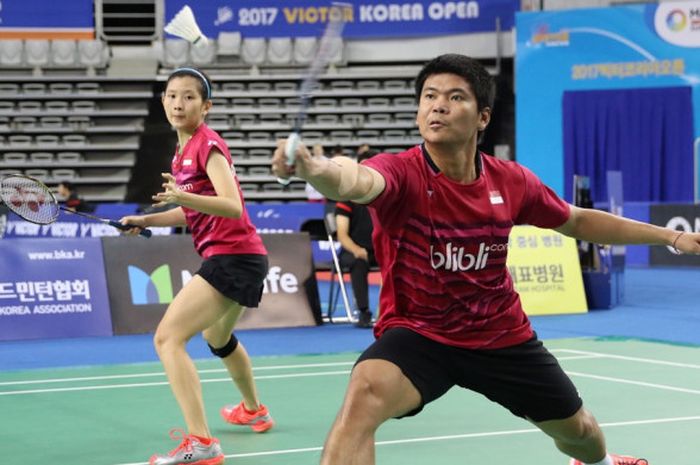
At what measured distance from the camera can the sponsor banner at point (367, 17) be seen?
23109mm

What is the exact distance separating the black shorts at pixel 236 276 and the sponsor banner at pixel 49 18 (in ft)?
61.5

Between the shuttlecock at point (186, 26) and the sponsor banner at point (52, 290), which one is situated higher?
the shuttlecock at point (186, 26)

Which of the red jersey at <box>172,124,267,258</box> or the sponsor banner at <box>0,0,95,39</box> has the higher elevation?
the sponsor banner at <box>0,0,95,39</box>

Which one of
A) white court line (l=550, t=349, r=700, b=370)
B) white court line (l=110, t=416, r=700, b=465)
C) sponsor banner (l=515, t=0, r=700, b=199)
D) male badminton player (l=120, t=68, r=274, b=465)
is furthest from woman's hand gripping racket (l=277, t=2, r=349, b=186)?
sponsor banner (l=515, t=0, r=700, b=199)

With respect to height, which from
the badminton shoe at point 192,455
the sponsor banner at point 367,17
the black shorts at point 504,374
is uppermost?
the sponsor banner at point 367,17

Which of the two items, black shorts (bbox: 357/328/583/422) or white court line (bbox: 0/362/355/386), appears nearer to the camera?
black shorts (bbox: 357/328/583/422)

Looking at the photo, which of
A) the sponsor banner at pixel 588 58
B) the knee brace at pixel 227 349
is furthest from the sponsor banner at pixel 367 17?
the knee brace at pixel 227 349

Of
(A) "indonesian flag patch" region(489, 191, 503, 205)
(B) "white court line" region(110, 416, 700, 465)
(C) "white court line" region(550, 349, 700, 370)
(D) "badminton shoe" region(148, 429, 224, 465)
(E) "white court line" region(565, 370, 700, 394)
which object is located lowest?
(C) "white court line" region(550, 349, 700, 370)

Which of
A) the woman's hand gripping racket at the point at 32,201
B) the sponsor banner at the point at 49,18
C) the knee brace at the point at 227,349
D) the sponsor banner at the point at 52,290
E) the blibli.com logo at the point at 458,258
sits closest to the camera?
the blibli.com logo at the point at 458,258

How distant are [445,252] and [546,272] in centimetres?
872

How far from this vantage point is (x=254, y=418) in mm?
6117

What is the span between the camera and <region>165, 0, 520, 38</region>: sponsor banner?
910 inches

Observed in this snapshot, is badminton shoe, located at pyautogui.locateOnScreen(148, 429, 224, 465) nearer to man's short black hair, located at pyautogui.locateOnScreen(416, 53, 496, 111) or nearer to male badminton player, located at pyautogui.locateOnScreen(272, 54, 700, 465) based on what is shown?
male badminton player, located at pyautogui.locateOnScreen(272, 54, 700, 465)

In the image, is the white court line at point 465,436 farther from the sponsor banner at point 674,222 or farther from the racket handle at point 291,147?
the sponsor banner at point 674,222
